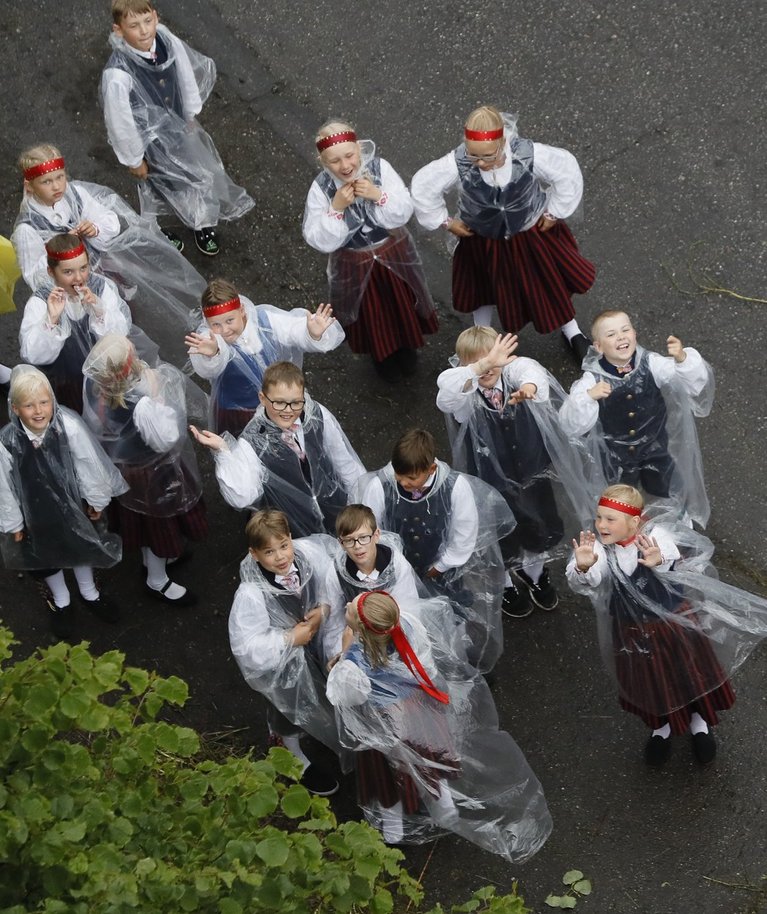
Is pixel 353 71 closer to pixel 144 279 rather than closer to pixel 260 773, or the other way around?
pixel 144 279

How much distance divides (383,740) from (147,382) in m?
1.77

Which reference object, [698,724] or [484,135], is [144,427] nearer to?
[484,135]

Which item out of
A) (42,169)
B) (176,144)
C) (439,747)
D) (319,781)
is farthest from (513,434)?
(176,144)

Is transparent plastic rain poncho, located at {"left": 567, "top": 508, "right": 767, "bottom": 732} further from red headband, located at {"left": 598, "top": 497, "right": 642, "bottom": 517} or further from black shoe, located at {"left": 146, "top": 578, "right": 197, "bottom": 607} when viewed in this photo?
black shoe, located at {"left": 146, "top": 578, "right": 197, "bottom": 607}

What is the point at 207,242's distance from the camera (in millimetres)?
7551

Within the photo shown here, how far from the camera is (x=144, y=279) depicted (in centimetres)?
676

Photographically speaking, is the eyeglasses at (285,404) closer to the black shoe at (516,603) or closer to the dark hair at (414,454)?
the dark hair at (414,454)

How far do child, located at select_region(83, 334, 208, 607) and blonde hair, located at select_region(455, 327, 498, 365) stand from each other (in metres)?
1.22

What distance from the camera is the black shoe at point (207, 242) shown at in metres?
7.54

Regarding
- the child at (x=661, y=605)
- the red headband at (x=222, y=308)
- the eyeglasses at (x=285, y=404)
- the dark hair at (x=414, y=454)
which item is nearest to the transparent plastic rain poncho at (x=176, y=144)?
the red headband at (x=222, y=308)

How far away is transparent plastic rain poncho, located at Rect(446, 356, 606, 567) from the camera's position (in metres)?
5.66

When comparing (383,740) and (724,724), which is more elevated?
(383,740)

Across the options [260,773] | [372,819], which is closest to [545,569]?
[372,819]

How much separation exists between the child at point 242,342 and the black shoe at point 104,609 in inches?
39.3
